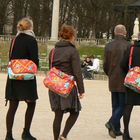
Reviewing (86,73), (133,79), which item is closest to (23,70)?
(133,79)

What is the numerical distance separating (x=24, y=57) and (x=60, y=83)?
748 millimetres

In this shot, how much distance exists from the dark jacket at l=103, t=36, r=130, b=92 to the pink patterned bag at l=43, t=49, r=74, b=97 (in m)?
1.44

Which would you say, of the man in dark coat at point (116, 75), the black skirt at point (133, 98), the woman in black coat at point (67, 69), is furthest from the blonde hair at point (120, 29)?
the woman in black coat at point (67, 69)

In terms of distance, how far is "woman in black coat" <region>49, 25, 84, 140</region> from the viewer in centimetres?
794

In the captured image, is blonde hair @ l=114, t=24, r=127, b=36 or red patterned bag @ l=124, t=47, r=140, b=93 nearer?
red patterned bag @ l=124, t=47, r=140, b=93

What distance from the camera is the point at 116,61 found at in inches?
369

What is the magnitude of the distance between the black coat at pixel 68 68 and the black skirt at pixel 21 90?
0.45m

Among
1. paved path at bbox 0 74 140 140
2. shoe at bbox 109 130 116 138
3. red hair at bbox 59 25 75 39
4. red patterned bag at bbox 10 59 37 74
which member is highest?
red hair at bbox 59 25 75 39

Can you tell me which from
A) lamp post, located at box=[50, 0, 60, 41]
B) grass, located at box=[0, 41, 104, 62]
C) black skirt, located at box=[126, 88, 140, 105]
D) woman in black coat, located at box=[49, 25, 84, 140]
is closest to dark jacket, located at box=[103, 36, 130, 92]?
black skirt, located at box=[126, 88, 140, 105]

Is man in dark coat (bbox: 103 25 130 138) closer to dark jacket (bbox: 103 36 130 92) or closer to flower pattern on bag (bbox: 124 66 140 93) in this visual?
dark jacket (bbox: 103 36 130 92)

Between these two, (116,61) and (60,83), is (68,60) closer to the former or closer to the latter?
(60,83)

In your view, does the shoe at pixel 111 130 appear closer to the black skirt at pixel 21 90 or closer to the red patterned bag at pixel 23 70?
the black skirt at pixel 21 90

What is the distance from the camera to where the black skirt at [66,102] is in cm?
795

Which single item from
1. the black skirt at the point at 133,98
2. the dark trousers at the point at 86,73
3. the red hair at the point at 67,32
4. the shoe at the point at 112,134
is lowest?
the dark trousers at the point at 86,73
